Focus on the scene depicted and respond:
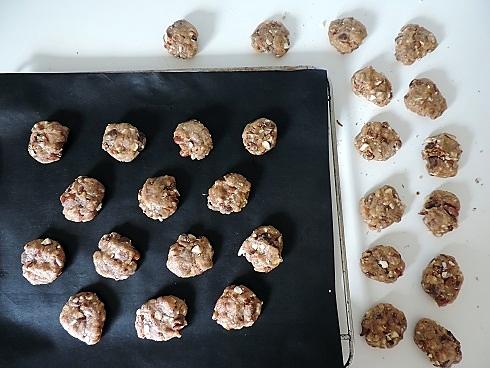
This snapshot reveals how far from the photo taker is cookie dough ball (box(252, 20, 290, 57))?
161cm

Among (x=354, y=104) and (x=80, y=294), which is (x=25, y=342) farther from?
(x=354, y=104)

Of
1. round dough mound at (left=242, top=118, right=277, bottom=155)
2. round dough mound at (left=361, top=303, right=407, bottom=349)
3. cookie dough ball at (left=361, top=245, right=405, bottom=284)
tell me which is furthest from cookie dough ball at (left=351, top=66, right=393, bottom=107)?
round dough mound at (left=361, top=303, right=407, bottom=349)

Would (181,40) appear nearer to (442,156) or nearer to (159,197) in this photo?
(159,197)

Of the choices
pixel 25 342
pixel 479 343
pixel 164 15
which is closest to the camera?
pixel 25 342

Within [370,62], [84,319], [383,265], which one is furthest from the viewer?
[370,62]

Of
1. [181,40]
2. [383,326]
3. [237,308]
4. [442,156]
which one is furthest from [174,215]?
[442,156]

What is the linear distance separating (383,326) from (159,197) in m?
0.66

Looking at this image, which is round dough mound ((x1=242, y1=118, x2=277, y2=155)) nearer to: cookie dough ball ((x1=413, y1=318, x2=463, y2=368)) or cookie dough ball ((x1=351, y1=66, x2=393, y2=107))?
cookie dough ball ((x1=351, y1=66, x2=393, y2=107))

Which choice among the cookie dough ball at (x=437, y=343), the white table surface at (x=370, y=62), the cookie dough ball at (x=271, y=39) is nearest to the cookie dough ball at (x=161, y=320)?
the white table surface at (x=370, y=62)

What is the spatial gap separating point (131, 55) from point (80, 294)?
670 millimetres

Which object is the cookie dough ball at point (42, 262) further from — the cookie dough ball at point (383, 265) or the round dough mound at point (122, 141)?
the cookie dough ball at point (383, 265)

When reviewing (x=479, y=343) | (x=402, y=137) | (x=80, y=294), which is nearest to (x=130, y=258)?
(x=80, y=294)

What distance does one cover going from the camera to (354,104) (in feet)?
5.32

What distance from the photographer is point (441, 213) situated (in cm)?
154
